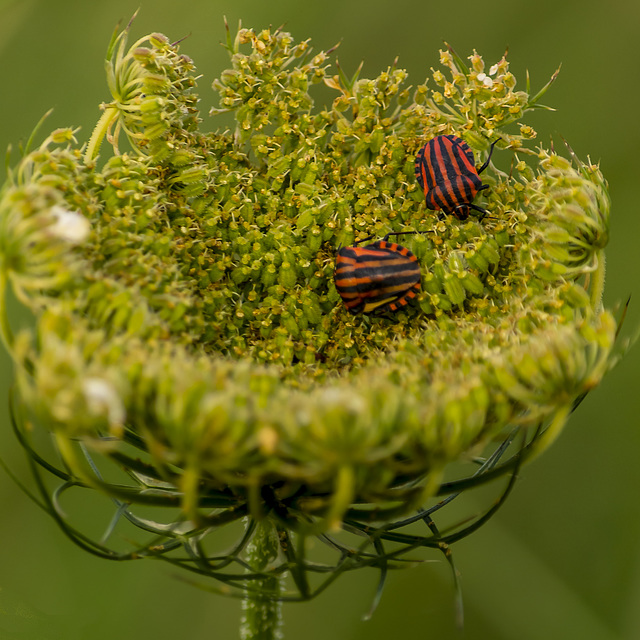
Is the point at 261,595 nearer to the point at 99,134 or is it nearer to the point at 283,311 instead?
the point at 283,311

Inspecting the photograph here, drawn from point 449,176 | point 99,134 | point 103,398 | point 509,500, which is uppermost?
point 99,134

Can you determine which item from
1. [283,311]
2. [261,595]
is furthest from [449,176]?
[261,595]

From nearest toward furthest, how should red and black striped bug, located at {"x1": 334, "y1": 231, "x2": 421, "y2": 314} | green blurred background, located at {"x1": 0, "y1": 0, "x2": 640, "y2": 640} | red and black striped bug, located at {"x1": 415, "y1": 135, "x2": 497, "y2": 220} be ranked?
red and black striped bug, located at {"x1": 334, "y1": 231, "x2": 421, "y2": 314}
red and black striped bug, located at {"x1": 415, "y1": 135, "x2": 497, "y2": 220}
green blurred background, located at {"x1": 0, "y1": 0, "x2": 640, "y2": 640}

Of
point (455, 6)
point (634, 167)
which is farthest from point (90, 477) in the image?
point (455, 6)

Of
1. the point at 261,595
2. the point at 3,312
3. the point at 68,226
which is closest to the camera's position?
the point at 3,312

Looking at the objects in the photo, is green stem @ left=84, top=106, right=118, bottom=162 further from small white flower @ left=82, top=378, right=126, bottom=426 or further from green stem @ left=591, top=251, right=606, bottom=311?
green stem @ left=591, top=251, right=606, bottom=311

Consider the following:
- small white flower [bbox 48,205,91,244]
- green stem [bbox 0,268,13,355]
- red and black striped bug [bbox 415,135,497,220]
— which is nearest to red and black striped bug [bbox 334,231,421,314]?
red and black striped bug [bbox 415,135,497,220]

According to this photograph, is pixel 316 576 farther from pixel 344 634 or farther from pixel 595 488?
pixel 595 488

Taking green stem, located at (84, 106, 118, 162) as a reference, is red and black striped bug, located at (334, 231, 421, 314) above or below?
below

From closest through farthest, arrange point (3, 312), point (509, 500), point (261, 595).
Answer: point (3, 312), point (261, 595), point (509, 500)
